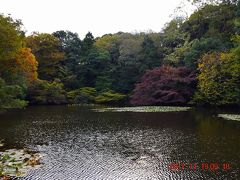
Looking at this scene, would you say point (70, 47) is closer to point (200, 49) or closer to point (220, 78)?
point (200, 49)

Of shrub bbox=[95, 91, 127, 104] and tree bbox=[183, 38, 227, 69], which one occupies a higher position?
tree bbox=[183, 38, 227, 69]

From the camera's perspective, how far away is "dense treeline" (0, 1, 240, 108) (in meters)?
35.1

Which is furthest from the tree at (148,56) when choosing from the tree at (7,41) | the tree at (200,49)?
the tree at (7,41)

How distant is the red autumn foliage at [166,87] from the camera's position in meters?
41.5

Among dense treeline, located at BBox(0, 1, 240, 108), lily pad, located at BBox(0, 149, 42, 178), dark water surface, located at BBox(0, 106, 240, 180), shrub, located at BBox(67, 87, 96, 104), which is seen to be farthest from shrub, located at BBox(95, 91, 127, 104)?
lily pad, located at BBox(0, 149, 42, 178)

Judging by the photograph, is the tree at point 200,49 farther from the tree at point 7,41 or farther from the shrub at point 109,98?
the tree at point 7,41

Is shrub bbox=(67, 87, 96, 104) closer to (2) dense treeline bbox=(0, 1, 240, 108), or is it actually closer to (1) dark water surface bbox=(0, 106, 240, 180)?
(2) dense treeline bbox=(0, 1, 240, 108)

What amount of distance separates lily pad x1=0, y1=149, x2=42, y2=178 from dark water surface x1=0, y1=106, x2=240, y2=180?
471 mm

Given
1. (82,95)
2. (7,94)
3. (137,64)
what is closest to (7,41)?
(7,94)

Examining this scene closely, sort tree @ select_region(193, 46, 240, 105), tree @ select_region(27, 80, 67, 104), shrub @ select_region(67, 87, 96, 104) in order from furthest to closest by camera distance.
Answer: shrub @ select_region(67, 87, 96, 104) < tree @ select_region(27, 80, 67, 104) < tree @ select_region(193, 46, 240, 105)

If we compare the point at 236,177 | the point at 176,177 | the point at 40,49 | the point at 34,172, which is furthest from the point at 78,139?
the point at 40,49

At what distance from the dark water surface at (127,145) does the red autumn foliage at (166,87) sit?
13.9 m

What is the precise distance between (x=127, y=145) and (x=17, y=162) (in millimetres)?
5889
